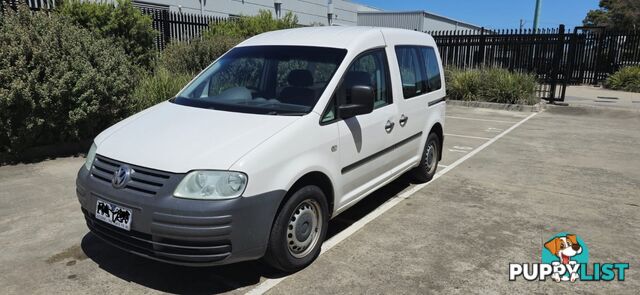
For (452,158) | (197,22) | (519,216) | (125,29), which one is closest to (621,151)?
(452,158)

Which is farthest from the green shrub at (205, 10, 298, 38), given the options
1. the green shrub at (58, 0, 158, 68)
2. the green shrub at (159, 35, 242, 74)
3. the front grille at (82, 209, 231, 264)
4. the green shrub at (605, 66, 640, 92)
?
the green shrub at (605, 66, 640, 92)

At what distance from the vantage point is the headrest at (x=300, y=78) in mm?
3949

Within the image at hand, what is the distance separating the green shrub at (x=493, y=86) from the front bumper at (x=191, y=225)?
12.7 metres

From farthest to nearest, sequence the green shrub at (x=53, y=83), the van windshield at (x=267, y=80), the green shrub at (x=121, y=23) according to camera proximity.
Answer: the green shrub at (x=121, y=23) < the green shrub at (x=53, y=83) < the van windshield at (x=267, y=80)

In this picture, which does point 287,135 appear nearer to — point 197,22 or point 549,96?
point 197,22

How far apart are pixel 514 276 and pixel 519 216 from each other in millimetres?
1459

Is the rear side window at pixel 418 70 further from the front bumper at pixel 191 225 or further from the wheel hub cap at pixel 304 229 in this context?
the front bumper at pixel 191 225

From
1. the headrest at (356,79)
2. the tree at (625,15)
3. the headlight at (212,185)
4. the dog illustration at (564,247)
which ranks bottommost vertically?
the dog illustration at (564,247)

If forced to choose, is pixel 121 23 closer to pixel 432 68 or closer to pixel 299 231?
pixel 432 68

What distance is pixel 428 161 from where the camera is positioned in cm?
598

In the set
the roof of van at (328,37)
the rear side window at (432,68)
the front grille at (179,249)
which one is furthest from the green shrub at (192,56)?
the front grille at (179,249)

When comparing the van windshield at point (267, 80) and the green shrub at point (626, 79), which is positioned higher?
the van windshield at point (267, 80)

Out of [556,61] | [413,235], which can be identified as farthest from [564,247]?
[556,61]

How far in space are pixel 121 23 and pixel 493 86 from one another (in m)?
10.7
